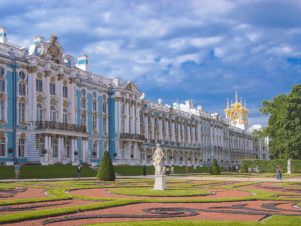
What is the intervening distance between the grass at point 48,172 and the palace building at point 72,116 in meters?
4.11

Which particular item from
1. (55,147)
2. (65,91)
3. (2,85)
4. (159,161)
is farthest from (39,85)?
(159,161)

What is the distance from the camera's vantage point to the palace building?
5197cm

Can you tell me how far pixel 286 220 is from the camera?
12836 millimetres

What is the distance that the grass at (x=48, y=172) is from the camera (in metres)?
44.5

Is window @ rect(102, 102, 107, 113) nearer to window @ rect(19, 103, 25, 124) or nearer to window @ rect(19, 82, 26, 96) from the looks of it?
window @ rect(19, 82, 26, 96)

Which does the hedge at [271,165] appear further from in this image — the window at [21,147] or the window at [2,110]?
the window at [2,110]

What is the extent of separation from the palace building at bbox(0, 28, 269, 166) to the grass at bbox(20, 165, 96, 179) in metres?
4.11

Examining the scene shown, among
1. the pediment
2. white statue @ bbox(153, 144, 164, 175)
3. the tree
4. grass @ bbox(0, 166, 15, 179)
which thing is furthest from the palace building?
white statue @ bbox(153, 144, 164, 175)

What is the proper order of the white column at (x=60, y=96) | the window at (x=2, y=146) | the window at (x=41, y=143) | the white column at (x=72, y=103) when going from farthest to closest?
the white column at (x=72, y=103), the white column at (x=60, y=96), the window at (x=41, y=143), the window at (x=2, y=146)

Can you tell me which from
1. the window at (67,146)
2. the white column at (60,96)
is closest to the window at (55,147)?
the window at (67,146)

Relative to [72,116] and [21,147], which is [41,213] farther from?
[72,116]

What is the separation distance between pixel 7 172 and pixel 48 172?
4921mm

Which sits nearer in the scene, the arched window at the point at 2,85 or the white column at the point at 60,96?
the arched window at the point at 2,85

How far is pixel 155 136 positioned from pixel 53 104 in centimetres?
3274
